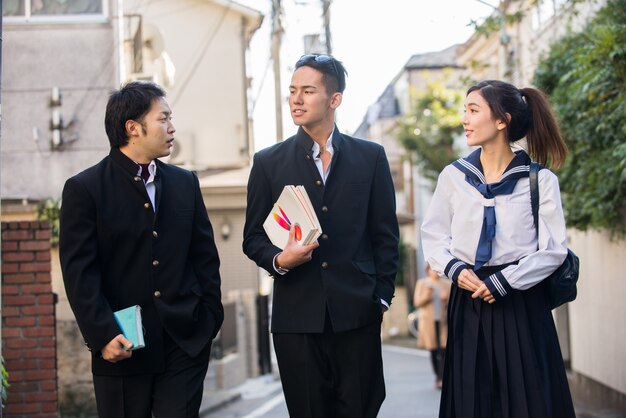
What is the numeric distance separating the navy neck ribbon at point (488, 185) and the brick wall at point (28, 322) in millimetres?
4310

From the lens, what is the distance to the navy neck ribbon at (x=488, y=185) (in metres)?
4.88

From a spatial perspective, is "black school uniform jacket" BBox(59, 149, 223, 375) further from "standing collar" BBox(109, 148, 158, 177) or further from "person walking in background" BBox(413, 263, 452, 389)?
"person walking in background" BBox(413, 263, 452, 389)

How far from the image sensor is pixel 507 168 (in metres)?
5.01

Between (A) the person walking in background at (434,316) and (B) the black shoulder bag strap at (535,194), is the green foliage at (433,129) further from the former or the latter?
(B) the black shoulder bag strap at (535,194)

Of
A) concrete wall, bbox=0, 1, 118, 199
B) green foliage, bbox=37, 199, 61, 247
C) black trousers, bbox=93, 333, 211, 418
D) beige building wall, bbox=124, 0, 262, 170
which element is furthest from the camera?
beige building wall, bbox=124, 0, 262, 170

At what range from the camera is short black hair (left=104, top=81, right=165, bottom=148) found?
4832mm

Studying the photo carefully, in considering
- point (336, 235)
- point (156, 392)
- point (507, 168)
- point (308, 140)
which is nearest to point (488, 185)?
point (507, 168)

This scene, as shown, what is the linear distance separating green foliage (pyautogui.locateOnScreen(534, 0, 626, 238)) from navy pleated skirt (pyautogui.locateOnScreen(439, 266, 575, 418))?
123 inches

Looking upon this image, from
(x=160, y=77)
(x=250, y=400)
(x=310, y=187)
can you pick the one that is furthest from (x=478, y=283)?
(x=160, y=77)

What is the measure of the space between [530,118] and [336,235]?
117 centimetres

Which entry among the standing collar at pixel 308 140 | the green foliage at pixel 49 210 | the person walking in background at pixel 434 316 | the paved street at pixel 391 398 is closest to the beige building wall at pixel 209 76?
the paved street at pixel 391 398

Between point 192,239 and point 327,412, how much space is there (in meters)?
1.07

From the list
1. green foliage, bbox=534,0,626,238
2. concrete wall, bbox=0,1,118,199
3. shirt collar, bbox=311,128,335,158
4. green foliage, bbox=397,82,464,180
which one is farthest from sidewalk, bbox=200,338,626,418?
green foliage, bbox=397,82,464,180

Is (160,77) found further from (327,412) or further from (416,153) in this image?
(416,153)
